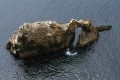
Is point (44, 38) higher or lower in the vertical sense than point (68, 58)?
higher

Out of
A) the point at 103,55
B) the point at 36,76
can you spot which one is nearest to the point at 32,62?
the point at 36,76

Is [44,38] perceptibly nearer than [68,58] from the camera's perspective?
No

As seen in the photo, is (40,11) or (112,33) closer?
(112,33)

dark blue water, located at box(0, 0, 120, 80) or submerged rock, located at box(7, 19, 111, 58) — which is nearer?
dark blue water, located at box(0, 0, 120, 80)

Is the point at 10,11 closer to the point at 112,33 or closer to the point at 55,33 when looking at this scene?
the point at 55,33
